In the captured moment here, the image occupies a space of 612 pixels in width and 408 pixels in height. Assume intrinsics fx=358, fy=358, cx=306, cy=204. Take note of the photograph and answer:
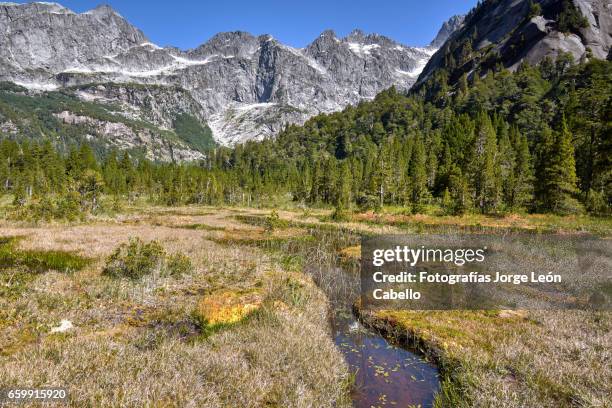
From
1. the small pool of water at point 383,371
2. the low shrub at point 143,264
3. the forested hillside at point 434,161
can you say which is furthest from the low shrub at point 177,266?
the forested hillside at point 434,161

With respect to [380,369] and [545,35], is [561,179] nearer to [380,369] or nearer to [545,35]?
[380,369]

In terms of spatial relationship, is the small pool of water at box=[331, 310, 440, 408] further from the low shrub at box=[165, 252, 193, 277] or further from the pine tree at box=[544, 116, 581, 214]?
the pine tree at box=[544, 116, 581, 214]

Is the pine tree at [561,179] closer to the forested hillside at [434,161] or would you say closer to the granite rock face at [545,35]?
the forested hillside at [434,161]

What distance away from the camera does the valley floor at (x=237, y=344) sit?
6548 mm

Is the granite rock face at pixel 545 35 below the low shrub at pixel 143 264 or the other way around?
the other way around

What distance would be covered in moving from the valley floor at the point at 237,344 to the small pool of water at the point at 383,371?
47 centimetres

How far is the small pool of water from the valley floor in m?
0.47

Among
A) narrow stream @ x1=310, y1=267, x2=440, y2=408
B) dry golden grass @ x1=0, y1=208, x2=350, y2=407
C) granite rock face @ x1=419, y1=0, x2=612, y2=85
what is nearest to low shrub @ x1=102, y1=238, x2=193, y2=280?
dry golden grass @ x1=0, y1=208, x2=350, y2=407

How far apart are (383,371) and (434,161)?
84.7m

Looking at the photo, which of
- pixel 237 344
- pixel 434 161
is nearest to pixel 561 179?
pixel 434 161

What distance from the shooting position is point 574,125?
6694 cm

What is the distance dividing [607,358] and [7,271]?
2025 cm

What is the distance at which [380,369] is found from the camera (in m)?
9.61

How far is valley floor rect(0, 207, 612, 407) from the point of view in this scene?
6548 millimetres
